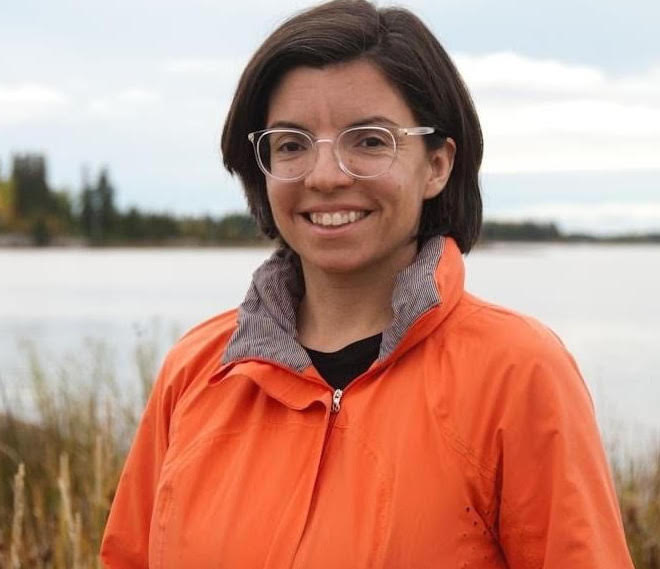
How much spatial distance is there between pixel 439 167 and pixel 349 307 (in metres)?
0.32

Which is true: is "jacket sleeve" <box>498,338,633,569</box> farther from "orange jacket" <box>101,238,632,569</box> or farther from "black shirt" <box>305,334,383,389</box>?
"black shirt" <box>305,334,383,389</box>

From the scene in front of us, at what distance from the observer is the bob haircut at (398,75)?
6.77ft

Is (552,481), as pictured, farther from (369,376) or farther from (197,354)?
(197,354)

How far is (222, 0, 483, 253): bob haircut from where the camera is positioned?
206cm

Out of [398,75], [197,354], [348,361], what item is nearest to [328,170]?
[398,75]

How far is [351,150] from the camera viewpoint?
6.72ft

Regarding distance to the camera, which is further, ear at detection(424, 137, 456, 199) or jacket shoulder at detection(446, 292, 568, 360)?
ear at detection(424, 137, 456, 199)

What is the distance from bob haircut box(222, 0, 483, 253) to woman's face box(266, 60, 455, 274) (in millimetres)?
Result: 28

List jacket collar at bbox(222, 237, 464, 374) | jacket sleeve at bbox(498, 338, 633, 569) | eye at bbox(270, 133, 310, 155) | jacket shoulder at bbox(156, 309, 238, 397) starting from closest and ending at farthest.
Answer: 1. jacket sleeve at bbox(498, 338, 633, 569)
2. jacket collar at bbox(222, 237, 464, 374)
3. eye at bbox(270, 133, 310, 155)
4. jacket shoulder at bbox(156, 309, 238, 397)

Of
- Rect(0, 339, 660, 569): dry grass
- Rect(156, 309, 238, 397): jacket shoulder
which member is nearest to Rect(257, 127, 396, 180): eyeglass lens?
Rect(156, 309, 238, 397): jacket shoulder

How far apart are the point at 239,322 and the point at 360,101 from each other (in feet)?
1.67

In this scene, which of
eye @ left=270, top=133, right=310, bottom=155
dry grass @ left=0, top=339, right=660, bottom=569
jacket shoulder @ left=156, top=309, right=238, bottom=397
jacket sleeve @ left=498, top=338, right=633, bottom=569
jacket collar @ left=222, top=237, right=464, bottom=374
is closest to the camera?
jacket sleeve @ left=498, top=338, right=633, bottom=569

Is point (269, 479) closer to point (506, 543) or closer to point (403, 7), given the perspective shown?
point (506, 543)

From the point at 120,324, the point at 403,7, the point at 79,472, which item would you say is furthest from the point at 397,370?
the point at 120,324
